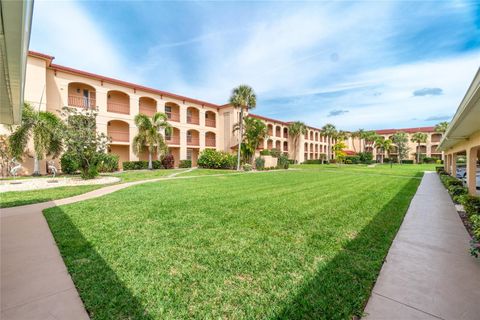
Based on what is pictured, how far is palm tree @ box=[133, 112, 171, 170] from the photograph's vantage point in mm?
22938

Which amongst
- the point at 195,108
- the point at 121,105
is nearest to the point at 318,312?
the point at 121,105

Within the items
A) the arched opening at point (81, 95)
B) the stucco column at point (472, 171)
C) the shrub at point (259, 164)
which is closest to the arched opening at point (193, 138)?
the shrub at point (259, 164)

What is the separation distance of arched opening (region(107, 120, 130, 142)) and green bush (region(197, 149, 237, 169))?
9.30m

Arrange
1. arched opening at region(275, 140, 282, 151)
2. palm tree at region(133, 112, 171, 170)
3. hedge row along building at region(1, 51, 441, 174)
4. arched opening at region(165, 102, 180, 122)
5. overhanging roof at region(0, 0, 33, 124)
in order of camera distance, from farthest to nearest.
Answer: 1. arched opening at region(275, 140, 282, 151)
2. arched opening at region(165, 102, 180, 122)
3. palm tree at region(133, 112, 171, 170)
4. hedge row along building at region(1, 51, 441, 174)
5. overhanging roof at region(0, 0, 33, 124)

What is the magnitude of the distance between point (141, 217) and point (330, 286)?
533cm

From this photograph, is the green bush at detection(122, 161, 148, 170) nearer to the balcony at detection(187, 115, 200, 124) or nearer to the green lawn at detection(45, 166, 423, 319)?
the balcony at detection(187, 115, 200, 124)

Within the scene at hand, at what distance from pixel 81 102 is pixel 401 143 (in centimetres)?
7262

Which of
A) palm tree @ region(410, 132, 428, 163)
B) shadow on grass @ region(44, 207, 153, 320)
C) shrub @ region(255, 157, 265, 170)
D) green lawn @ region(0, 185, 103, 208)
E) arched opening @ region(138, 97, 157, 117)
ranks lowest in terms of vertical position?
shadow on grass @ region(44, 207, 153, 320)

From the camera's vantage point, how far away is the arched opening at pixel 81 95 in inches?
818

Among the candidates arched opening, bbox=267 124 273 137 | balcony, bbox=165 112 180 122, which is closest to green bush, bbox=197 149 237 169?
balcony, bbox=165 112 180 122

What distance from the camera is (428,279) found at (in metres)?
3.20

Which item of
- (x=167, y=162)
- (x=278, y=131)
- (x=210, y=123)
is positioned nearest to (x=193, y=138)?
(x=210, y=123)

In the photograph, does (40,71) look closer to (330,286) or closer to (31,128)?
(31,128)

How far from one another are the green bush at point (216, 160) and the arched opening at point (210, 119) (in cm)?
550
